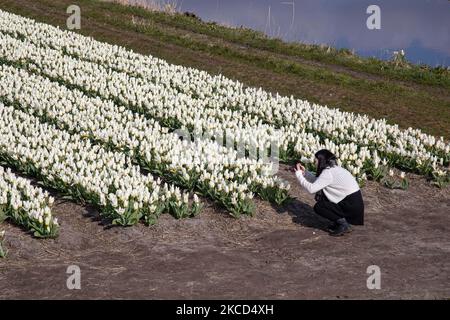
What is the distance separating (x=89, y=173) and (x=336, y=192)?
421 centimetres

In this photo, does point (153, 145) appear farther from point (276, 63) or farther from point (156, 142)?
point (276, 63)

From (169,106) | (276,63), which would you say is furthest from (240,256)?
(276,63)

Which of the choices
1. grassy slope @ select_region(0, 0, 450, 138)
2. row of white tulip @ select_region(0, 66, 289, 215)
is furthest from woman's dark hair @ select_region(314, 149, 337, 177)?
grassy slope @ select_region(0, 0, 450, 138)

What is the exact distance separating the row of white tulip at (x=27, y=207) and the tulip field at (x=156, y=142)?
3cm

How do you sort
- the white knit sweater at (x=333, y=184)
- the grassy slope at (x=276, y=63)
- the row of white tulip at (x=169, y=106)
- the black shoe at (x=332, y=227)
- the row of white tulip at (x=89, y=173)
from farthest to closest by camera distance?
1. the grassy slope at (x=276, y=63)
2. the row of white tulip at (x=169, y=106)
3. the row of white tulip at (x=89, y=173)
4. the black shoe at (x=332, y=227)
5. the white knit sweater at (x=333, y=184)

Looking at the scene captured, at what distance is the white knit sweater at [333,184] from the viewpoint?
9875 millimetres

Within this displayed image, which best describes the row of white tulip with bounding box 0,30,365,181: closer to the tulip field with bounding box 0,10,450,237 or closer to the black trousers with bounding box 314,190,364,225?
the tulip field with bounding box 0,10,450,237

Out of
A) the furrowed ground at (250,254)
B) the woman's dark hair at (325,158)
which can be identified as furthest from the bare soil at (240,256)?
the woman's dark hair at (325,158)

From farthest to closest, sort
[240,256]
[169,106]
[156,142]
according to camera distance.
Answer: [169,106] < [156,142] < [240,256]

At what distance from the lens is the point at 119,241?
980 centimetres

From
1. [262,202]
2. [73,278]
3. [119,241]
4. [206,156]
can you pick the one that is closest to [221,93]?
[206,156]

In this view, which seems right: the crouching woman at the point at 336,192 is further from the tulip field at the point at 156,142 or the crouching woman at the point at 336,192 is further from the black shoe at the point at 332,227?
the tulip field at the point at 156,142

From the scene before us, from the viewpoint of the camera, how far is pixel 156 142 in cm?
1322
